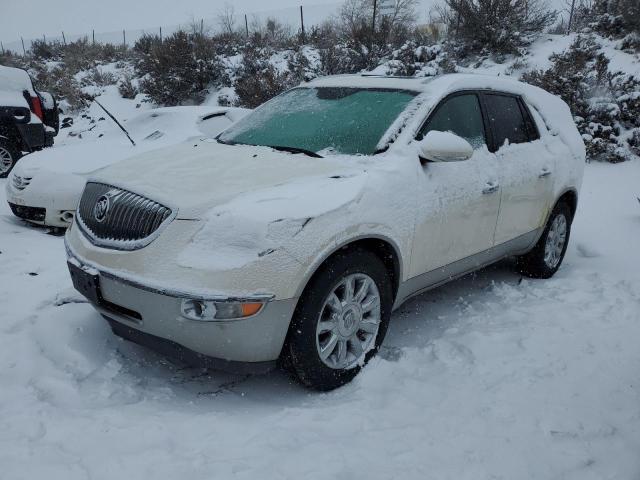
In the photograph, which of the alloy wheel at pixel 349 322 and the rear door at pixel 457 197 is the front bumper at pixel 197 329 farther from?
the rear door at pixel 457 197

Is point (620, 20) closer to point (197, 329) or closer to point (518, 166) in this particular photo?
point (518, 166)

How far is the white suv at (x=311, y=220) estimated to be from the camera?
242 cm

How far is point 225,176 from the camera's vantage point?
9.33 ft

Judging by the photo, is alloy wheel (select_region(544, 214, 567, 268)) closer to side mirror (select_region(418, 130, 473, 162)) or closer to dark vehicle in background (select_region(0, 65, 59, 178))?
side mirror (select_region(418, 130, 473, 162))

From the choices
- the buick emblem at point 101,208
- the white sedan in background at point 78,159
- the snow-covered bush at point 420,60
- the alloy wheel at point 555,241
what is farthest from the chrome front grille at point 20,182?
the snow-covered bush at point 420,60

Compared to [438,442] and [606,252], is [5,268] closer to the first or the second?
[438,442]

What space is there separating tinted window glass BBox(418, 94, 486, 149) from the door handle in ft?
0.89

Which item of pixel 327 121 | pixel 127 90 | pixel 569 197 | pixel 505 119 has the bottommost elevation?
Result: pixel 127 90

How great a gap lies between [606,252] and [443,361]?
2.89 m

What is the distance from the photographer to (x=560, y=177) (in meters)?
4.43

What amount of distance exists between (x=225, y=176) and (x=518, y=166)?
2.20 metres

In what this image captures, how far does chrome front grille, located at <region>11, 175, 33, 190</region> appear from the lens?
5.49 metres

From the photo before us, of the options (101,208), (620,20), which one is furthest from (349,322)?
(620,20)

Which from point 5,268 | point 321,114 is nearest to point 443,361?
point 321,114
